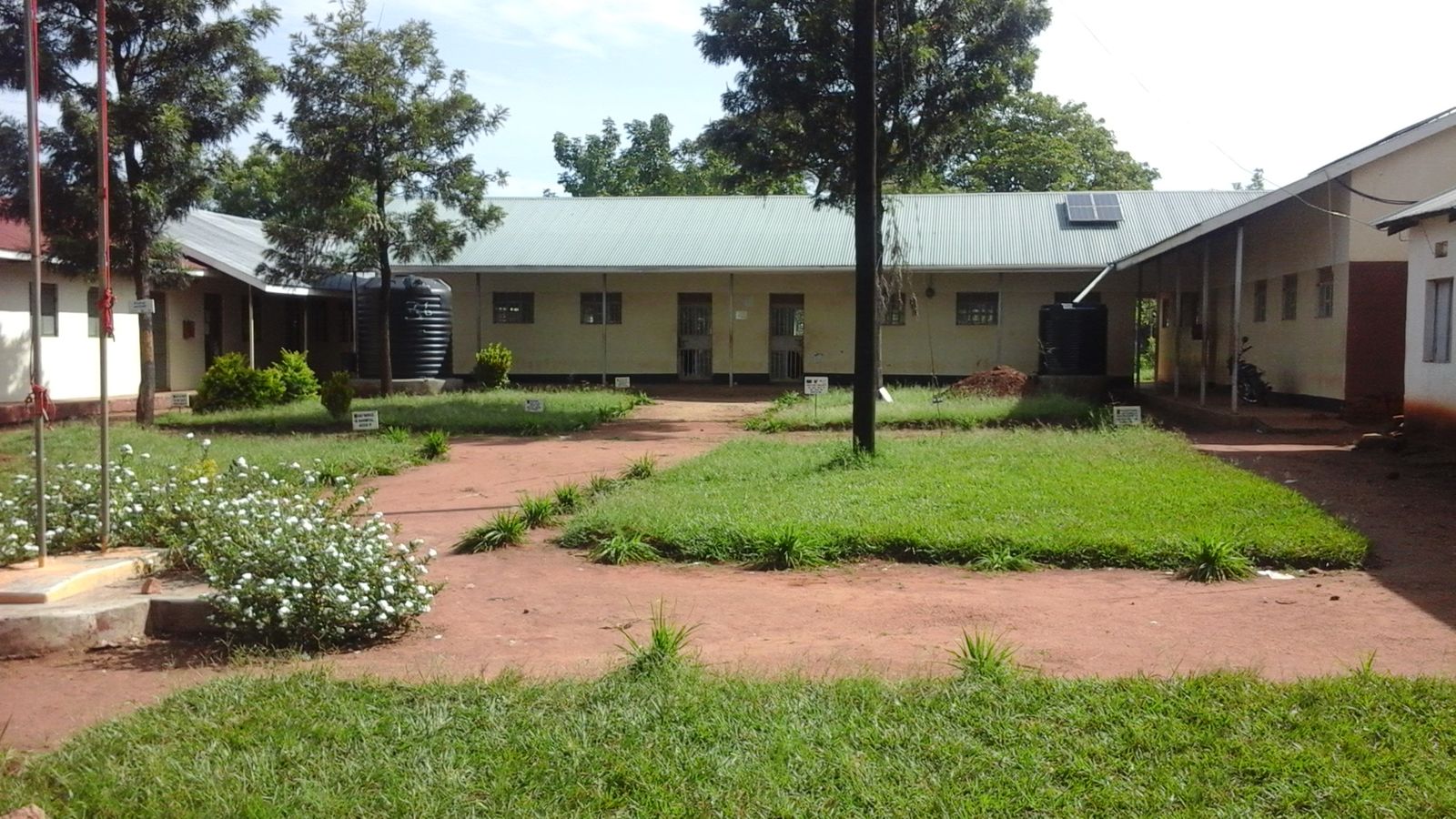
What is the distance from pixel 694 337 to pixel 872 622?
22248mm

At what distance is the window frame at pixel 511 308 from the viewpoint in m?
28.9

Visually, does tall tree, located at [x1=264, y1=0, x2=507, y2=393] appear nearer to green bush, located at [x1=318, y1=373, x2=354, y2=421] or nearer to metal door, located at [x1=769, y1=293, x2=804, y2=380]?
green bush, located at [x1=318, y1=373, x2=354, y2=421]

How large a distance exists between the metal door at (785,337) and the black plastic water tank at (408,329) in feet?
24.8

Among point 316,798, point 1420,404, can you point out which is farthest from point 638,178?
point 316,798

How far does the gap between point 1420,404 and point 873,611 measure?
32.2 ft

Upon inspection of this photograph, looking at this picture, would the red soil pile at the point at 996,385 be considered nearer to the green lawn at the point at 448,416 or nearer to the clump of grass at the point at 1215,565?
the green lawn at the point at 448,416

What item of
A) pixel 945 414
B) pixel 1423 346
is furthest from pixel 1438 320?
pixel 945 414

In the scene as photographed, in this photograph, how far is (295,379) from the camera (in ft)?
73.4

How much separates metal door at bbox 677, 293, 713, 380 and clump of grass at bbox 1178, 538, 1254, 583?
21.2 m

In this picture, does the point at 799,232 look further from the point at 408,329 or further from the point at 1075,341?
the point at 408,329

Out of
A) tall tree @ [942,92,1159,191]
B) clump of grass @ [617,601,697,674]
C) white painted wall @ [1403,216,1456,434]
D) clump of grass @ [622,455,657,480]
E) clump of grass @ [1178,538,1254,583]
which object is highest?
tall tree @ [942,92,1159,191]

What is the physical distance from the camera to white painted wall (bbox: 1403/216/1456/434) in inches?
519

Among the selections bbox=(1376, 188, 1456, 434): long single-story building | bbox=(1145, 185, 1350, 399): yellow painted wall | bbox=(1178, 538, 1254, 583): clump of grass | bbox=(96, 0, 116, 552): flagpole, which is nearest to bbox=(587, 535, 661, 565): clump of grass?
bbox=(96, 0, 116, 552): flagpole

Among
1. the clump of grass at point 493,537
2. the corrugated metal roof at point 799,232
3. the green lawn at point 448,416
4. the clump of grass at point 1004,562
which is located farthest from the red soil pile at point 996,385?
the clump of grass at point 493,537
